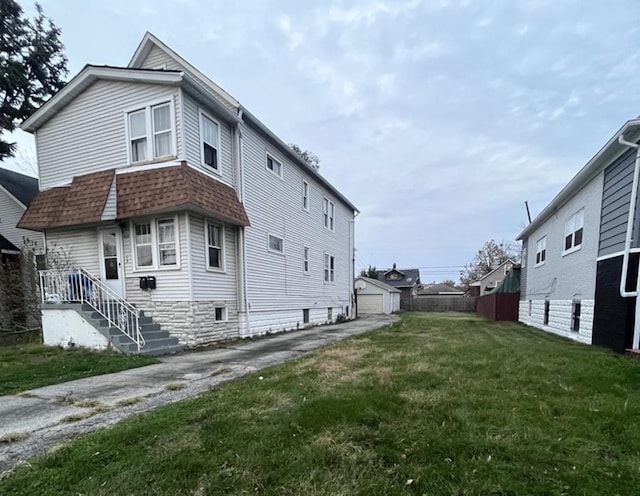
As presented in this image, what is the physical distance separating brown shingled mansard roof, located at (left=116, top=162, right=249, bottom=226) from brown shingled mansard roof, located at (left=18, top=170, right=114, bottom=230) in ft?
1.59

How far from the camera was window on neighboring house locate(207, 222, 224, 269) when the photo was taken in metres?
8.54

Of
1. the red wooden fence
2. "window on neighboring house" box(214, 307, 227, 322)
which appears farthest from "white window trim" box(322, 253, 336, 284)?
the red wooden fence

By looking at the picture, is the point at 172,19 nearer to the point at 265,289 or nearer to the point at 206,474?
the point at 265,289

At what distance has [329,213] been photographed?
1683 centimetres

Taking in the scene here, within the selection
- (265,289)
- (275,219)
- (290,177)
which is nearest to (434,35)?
(290,177)

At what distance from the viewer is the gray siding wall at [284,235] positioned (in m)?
10.1

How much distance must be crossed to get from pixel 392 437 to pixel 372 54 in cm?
1130

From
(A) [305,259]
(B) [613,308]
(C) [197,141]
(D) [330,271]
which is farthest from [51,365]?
(D) [330,271]

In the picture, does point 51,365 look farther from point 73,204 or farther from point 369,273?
point 369,273

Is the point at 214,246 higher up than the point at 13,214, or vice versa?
the point at 13,214

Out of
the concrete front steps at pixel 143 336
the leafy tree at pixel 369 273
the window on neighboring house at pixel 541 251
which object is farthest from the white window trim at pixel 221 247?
the leafy tree at pixel 369 273

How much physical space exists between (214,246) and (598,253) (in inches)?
386

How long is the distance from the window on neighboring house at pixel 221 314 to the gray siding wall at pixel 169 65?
19.3ft

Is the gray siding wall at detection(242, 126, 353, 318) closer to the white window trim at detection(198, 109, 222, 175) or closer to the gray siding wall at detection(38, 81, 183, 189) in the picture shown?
the white window trim at detection(198, 109, 222, 175)
